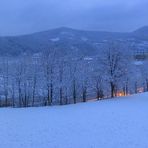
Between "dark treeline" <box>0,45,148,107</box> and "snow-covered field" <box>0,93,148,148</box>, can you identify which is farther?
"dark treeline" <box>0,45,148,107</box>

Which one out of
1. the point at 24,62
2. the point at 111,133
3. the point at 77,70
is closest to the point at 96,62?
the point at 77,70

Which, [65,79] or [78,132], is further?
[65,79]

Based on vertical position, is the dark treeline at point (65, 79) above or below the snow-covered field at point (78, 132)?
above

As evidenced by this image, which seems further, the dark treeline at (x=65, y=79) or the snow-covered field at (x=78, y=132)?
the dark treeline at (x=65, y=79)

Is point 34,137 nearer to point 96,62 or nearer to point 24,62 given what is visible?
point 96,62

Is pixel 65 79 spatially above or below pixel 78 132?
above

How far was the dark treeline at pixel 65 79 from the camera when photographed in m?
76.8

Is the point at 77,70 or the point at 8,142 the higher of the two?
the point at 77,70

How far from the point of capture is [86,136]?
32438mm

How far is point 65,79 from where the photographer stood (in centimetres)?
7881

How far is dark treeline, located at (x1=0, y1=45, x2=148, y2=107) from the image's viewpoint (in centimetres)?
7681

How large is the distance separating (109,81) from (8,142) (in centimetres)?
4881

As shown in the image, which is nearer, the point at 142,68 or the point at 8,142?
the point at 8,142

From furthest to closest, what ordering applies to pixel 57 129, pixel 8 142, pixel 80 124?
pixel 80 124 < pixel 57 129 < pixel 8 142
